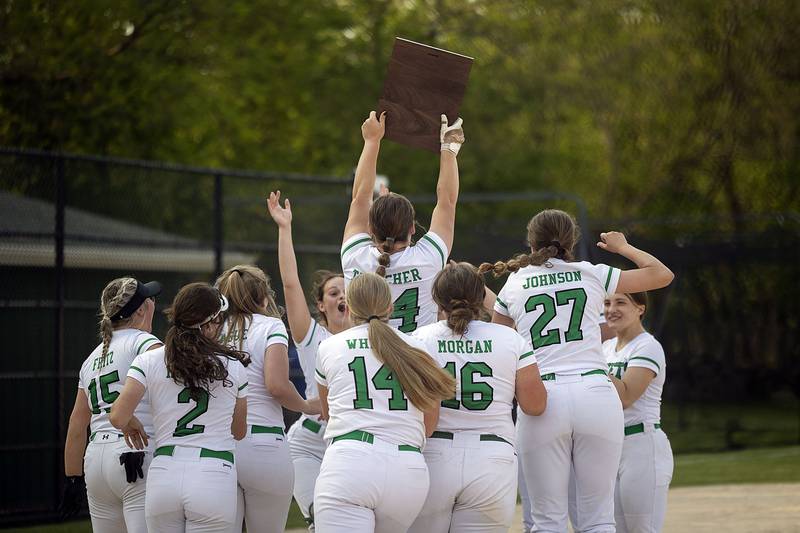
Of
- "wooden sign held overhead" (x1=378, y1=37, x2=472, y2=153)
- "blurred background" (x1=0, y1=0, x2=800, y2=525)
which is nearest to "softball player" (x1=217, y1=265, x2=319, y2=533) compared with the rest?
"wooden sign held overhead" (x1=378, y1=37, x2=472, y2=153)

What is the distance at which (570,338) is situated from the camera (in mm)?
5820

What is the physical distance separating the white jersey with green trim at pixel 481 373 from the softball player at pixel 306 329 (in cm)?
117

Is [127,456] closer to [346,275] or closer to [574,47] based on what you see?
[346,275]

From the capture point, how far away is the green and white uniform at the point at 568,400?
5738mm

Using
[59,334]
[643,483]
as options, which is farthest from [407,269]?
[59,334]

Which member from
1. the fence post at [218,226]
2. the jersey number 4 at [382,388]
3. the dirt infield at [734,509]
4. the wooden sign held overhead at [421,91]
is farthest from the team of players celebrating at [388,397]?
the fence post at [218,226]

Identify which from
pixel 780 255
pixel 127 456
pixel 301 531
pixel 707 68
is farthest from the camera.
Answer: pixel 707 68

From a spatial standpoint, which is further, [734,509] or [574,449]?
[734,509]

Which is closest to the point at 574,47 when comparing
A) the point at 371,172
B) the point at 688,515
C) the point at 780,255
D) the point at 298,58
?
the point at 298,58

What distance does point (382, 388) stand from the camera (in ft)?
16.5

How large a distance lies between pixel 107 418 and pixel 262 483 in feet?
2.78

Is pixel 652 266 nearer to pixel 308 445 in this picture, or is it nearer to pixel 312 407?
pixel 312 407

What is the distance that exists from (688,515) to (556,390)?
15.7 feet

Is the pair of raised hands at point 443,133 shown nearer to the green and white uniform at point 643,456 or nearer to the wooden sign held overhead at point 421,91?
the wooden sign held overhead at point 421,91
